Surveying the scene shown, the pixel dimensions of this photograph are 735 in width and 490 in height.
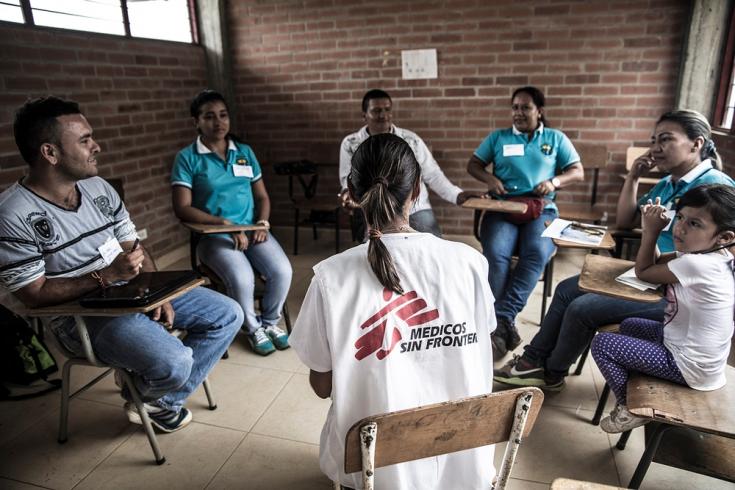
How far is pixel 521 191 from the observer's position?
2734 mm

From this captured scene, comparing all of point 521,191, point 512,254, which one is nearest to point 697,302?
point 512,254

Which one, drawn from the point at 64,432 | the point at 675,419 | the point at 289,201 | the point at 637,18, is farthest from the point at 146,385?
the point at 637,18

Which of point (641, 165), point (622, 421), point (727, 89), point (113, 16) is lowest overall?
point (622, 421)

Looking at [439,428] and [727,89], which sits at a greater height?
[727,89]

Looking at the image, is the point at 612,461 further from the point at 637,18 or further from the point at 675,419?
the point at 637,18

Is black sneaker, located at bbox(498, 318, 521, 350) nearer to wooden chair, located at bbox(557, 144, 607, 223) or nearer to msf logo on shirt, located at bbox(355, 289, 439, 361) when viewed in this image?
wooden chair, located at bbox(557, 144, 607, 223)

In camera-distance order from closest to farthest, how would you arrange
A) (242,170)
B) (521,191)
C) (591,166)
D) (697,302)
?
(697,302)
(242,170)
(521,191)
(591,166)

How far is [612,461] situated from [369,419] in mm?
1361

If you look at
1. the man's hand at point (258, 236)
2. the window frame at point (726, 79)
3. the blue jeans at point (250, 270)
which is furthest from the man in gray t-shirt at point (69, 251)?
the window frame at point (726, 79)

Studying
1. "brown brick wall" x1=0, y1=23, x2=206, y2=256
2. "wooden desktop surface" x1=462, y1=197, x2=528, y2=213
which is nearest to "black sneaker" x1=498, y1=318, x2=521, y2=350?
"wooden desktop surface" x1=462, y1=197, x2=528, y2=213

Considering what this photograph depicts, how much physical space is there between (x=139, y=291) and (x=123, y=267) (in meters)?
0.15

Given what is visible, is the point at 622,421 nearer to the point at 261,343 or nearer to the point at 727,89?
the point at 261,343

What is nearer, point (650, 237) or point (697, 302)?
point (697, 302)

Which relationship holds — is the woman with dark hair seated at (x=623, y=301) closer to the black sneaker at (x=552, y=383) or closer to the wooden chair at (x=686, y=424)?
the black sneaker at (x=552, y=383)
